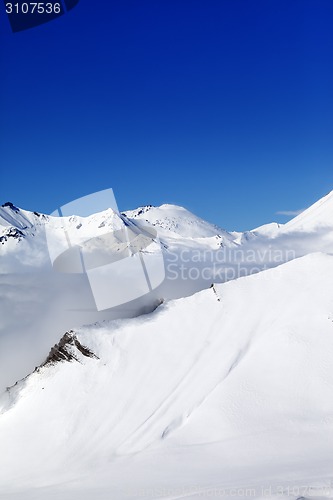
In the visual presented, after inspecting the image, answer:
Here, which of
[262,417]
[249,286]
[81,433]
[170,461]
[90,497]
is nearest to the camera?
[90,497]

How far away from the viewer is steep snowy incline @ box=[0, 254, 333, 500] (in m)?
63.8

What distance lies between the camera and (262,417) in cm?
7325

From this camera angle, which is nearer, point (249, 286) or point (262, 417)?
point (262, 417)

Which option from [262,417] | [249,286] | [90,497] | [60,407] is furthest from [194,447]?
[249,286]

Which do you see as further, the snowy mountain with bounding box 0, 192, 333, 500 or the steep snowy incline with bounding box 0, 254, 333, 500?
the steep snowy incline with bounding box 0, 254, 333, 500

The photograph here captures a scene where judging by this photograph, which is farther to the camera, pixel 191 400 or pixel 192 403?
pixel 191 400

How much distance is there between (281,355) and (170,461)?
27372 mm

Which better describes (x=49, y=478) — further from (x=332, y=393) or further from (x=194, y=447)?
(x=332, y=393)

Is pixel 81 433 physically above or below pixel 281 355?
below

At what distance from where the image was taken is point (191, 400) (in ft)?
277

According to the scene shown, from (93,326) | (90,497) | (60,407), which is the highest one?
(90,497)

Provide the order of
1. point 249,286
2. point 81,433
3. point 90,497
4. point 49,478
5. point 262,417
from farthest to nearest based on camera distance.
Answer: point 249,286
point 81,433
point 49,478
point 262,417
point 90,497

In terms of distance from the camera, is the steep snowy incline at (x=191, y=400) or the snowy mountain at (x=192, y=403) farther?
the steep snowy incline at (x=191, y=400)

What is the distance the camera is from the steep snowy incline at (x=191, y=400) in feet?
209
